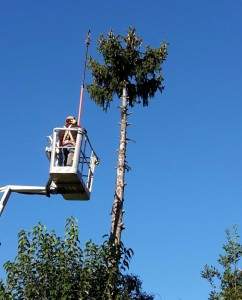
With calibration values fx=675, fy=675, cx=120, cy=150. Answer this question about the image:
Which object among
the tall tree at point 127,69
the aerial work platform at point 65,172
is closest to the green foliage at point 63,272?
the aerial work platform at point 65,172

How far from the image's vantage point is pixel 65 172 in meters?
12.5

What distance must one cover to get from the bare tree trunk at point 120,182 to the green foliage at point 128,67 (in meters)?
0.56

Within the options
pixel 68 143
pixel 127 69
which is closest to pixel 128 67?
pixel 127 69

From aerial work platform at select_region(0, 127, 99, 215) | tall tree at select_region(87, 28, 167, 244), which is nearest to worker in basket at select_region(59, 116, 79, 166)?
aerial work platform at select_region(0, 127, 99, 215)

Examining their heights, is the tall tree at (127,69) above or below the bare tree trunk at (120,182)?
above

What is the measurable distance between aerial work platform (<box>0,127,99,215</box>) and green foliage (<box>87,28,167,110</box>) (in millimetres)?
8762

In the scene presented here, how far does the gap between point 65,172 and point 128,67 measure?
9.92m

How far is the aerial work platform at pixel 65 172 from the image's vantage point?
41.5ft

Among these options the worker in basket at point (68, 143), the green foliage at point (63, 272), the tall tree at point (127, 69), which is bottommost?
the green foliage at point (63, 272)

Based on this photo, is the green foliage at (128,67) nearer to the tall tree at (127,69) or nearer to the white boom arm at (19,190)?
the tall tree at (127,69)

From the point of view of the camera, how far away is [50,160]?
42.5 feet

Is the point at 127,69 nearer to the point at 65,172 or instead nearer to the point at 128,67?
the point at 128,67

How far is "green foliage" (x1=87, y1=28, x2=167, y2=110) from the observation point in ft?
71.6

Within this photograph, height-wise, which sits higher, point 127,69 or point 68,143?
point 127,69
